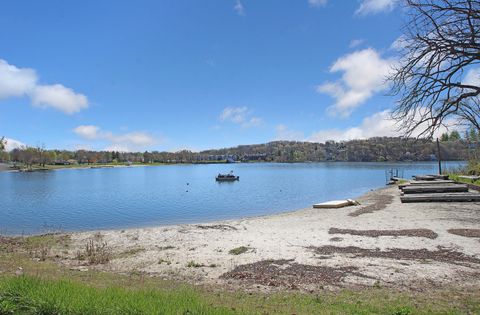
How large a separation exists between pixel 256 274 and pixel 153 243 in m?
8.92

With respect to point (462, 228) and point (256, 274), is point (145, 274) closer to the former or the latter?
point (256, 274)

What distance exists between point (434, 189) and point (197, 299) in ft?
96.1

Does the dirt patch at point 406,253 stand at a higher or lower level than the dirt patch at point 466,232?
lower

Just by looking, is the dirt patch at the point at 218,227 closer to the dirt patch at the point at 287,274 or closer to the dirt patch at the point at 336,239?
the dirt patch at the point at 336,239

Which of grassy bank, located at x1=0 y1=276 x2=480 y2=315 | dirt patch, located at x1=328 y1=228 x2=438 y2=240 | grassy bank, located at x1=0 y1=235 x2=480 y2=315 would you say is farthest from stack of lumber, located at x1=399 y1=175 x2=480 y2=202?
grassy bank, located at x1=0 y1=276 x2=480 y2=315

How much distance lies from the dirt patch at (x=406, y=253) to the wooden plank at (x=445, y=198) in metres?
16.3

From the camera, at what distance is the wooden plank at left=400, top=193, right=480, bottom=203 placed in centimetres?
2658

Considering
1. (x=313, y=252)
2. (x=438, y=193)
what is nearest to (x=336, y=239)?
(x=313, y=252)

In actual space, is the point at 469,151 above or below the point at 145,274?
above

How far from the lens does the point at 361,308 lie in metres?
7.20

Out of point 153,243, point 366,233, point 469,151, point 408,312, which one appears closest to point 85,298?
point 408,312

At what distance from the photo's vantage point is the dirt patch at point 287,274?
32.4 feet

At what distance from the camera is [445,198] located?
89.9ft

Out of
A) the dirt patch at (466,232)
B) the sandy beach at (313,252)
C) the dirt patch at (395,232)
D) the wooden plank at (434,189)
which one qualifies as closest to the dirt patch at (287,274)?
the sandy beach at (313,252)
